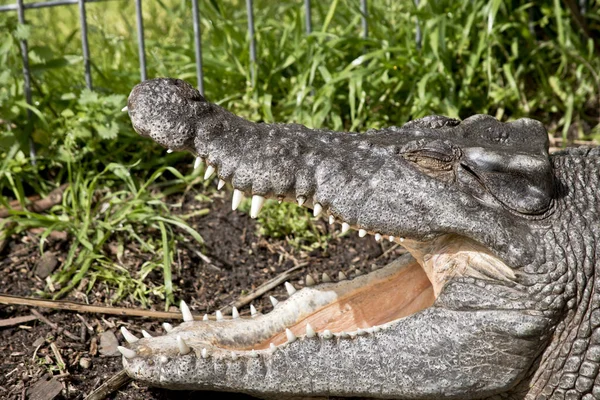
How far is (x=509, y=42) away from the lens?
5695 mm

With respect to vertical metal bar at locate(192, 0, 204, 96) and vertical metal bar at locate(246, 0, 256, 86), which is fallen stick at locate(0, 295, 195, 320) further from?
vertical metal bar at locate(246, 0, 256, 86)

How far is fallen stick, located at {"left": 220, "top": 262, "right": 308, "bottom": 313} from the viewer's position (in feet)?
13.5

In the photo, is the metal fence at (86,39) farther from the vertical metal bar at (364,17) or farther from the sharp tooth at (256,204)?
the sharp tooth at (256,204)

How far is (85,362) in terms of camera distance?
363 cm

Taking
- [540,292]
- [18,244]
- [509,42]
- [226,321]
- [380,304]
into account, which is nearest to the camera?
[540,292]

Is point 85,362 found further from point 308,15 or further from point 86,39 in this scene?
point 308,15

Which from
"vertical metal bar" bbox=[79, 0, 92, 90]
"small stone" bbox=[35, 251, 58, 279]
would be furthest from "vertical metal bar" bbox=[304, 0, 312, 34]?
"small stone" bbox=[35, 251, 58, 279]

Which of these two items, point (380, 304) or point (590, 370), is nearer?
point (590, 370)

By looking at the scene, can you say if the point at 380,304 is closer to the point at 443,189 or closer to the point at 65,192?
the point at 443,189

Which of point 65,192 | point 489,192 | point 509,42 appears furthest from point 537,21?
point 65,192

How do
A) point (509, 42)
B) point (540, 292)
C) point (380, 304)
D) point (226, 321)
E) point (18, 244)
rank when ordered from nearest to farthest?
point (540, 292), point (226, 321), point (380, 304), point (18, 244), point (509, 42)

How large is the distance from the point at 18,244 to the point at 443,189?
2.40 metres

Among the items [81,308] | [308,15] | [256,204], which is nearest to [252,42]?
[308,15]

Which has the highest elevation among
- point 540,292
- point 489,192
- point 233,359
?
point 489,192
